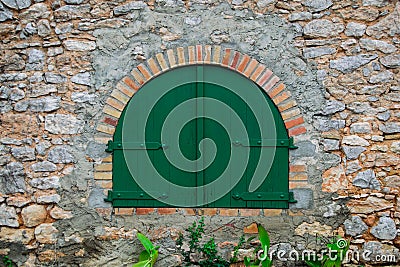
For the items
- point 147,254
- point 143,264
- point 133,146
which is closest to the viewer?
point 143,264

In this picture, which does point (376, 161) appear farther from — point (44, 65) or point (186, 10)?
point (44, 65)

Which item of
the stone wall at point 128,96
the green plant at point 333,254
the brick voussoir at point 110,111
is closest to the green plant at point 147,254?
the stone wall at point 128,96

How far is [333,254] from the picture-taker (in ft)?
15.8

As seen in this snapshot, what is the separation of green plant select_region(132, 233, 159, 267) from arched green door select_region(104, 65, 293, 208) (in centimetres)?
32

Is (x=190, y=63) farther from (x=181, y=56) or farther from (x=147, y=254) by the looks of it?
(x=147, y=254)

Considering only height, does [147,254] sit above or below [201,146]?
below

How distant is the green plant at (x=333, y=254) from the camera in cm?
475

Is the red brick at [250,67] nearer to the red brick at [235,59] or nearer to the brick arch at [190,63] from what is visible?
the brick arch at [190,63]

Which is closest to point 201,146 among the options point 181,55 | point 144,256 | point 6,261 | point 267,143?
point 267,143

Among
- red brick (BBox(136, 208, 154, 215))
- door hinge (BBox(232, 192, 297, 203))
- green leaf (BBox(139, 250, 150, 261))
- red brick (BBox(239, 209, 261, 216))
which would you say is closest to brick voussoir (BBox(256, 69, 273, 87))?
door hinge (BBox(232, 192, 297, 203))

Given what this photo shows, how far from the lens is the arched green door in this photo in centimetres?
491

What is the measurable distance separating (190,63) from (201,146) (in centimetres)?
73

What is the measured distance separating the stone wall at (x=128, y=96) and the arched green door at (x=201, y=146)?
126 millimetres

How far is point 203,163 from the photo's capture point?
16.1 feet
